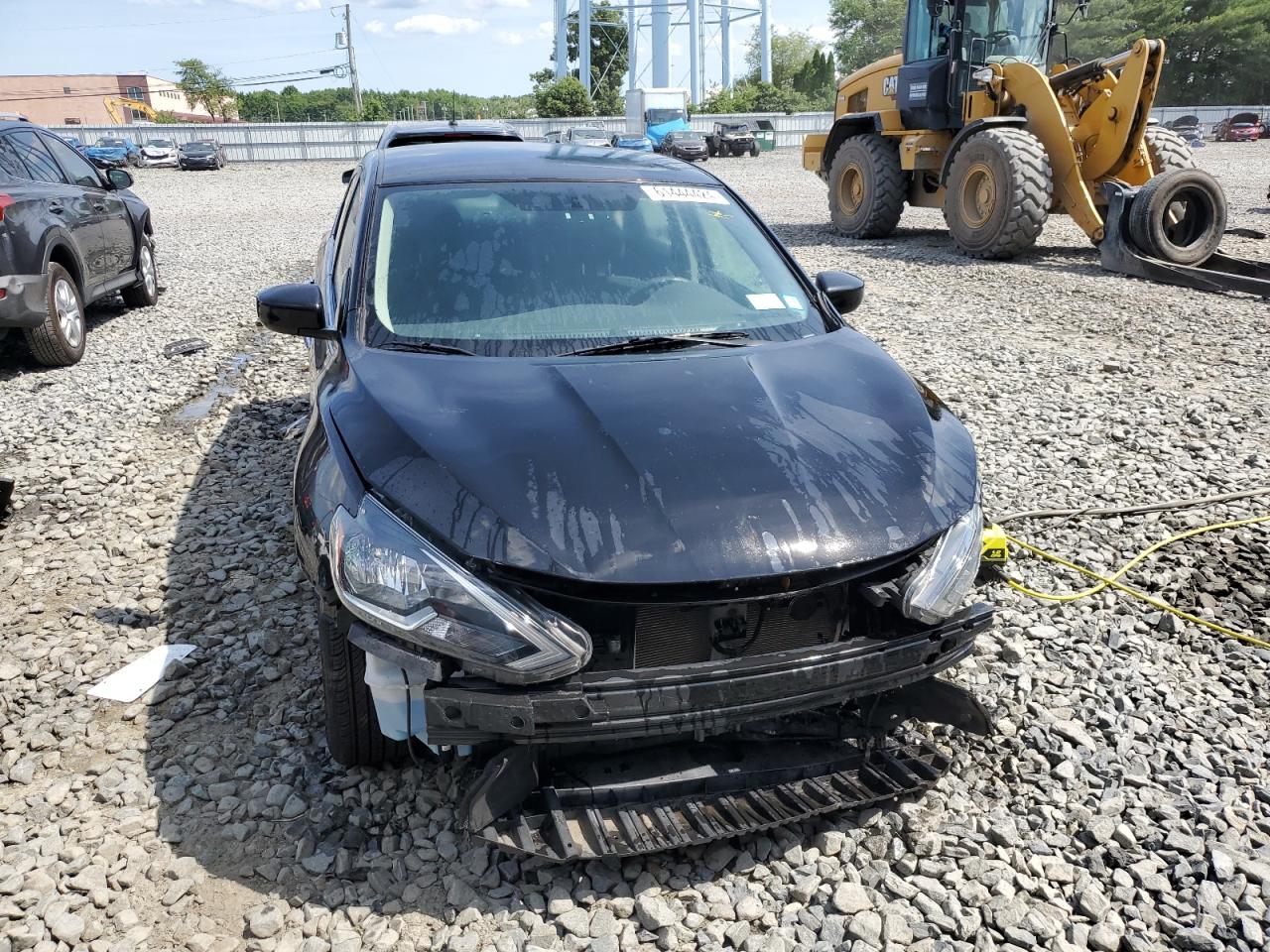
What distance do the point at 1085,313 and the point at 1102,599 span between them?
5.64 meters

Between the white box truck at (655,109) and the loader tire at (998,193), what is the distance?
96.7 feet

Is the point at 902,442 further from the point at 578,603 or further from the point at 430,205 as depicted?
the point at 430,205

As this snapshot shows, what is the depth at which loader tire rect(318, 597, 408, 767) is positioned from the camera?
2.32 m

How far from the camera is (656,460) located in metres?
2.30

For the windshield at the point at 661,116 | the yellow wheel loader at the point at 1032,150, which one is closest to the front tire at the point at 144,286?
the yellow wheel loader at the point at 1032,150

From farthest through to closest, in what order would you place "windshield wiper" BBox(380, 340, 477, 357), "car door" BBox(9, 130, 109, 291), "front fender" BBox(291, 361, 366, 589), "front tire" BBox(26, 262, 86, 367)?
"car door" BBox(9, 130, 109, 291) → "front tire" BBox(26, 262, 86, 367) → "windshield wiper" BBox(380, 340, 477, 357) → "front fender" BBox(291, 361, 366, 589)

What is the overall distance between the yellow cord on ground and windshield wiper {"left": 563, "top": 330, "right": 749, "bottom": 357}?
63.0 inches

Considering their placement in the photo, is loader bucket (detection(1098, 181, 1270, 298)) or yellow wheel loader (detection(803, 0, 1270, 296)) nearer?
loader bucket (detection(1098, 181, 1270, 298))

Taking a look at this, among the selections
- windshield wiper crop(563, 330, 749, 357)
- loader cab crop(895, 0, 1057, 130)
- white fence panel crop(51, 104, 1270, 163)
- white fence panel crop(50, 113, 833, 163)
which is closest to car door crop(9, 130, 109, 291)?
windshield wiper crop(563, 330, 749, 357)

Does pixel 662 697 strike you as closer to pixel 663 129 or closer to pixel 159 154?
pixel 663 129

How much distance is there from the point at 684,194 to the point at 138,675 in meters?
2.61

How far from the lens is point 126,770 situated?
2688 millimetres

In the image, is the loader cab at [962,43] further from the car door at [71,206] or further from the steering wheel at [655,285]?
the steering wheel at [655,285]

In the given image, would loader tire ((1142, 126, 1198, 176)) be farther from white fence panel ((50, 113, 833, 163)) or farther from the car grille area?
white fence panel ((50, 113, 833, 163))
